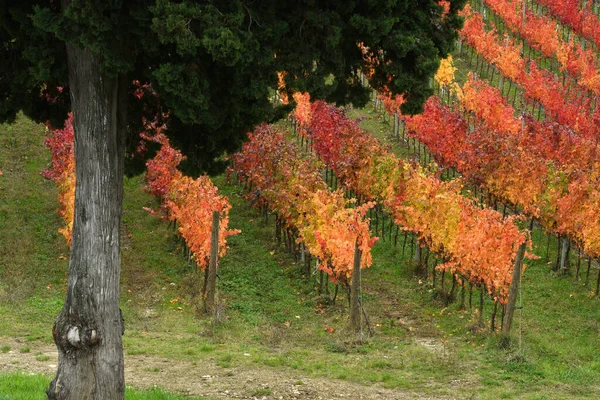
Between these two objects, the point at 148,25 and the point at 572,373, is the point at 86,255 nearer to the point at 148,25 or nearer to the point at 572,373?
the point at 148,25

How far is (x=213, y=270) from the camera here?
2066 cm

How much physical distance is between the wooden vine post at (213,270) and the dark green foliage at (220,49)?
768 cm

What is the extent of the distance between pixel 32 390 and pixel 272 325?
10293mm

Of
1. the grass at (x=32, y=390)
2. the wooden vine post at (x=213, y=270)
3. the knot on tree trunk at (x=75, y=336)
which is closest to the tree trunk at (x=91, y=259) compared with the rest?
the knot on tree trunk at (x=75, y=336)

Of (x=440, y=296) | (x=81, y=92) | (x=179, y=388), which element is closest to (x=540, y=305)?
(x=440, y=296)

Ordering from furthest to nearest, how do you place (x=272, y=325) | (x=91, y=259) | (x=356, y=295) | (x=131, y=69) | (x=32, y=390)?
(x=272, y=325)
(x=356, y=295)
(x=32, y=390)
(x=91, y=259)
(x=131, y=69)

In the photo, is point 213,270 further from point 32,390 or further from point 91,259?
point 91,259

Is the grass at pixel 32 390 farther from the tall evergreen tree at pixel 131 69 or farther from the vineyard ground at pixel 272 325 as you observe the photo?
the tall evergreen tree at pixel 131 69

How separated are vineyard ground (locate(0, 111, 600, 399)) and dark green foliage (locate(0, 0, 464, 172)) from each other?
15.7ft

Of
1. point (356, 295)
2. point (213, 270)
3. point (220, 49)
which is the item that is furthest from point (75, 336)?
point (213, 270)

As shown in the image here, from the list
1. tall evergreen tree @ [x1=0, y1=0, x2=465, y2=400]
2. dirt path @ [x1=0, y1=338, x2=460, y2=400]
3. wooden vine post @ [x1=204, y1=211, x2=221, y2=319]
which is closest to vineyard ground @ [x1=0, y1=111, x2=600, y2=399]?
dirt path @ [x1=0, y1=338, x2=460, y2=400]

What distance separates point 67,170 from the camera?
2828cm

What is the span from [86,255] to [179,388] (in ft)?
14.0

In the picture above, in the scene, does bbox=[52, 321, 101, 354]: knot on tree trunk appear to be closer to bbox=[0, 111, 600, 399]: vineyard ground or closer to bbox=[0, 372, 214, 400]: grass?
bbox=[0, 372, 214, 400]: grass
